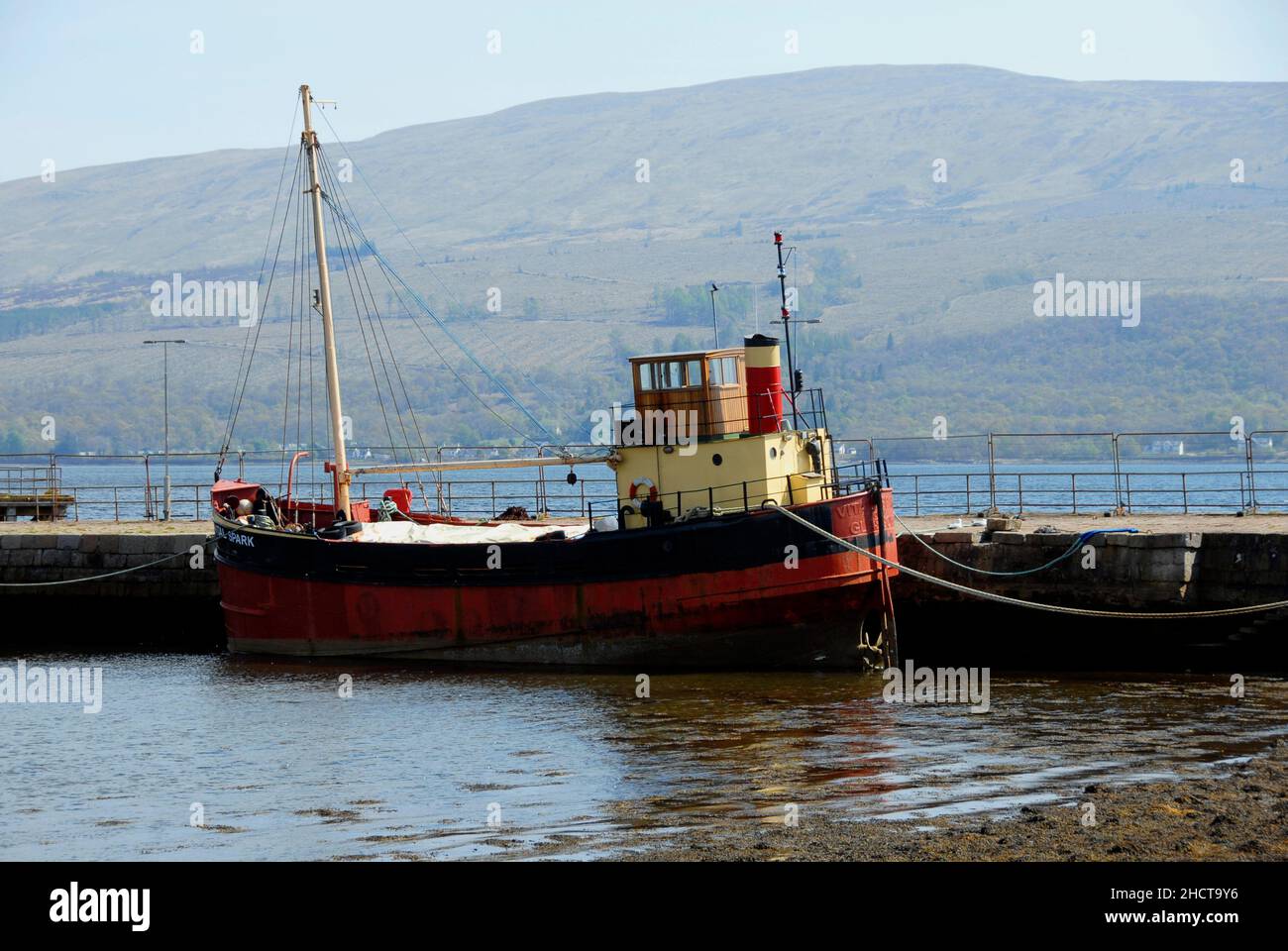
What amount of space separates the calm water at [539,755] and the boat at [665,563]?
2.56 ft

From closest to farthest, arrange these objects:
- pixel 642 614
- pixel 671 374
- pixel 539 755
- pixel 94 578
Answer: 1. pixel 539 755
2. pixel 642 614
3. pixel 671 374
4. pixel 94 578

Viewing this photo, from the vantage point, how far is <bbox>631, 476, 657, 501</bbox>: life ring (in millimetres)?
25672

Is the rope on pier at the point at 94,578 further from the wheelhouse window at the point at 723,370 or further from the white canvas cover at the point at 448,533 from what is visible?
the wheelhouse window at the point at 723,370

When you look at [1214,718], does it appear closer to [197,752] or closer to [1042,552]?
[1042,552]

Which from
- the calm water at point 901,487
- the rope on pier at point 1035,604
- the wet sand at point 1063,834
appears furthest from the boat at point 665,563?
the wet sand at point 1063,834

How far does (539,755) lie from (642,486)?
771 centimetres

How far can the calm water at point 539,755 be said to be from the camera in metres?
15.2

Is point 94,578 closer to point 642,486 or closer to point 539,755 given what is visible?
point 642,486

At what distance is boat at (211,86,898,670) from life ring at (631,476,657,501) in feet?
0.08

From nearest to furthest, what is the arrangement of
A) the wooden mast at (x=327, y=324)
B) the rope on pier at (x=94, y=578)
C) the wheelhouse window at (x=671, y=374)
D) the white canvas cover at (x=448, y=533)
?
the wheelhouse window at (x=671, y=374), the white canvas cover at (x=448, y=533), the wooden mast at (x=327, y=324), the rope on pier at (x=94, y=578)

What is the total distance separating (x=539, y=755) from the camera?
18.8m

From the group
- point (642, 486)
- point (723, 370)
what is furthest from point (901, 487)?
point (642, 486)
